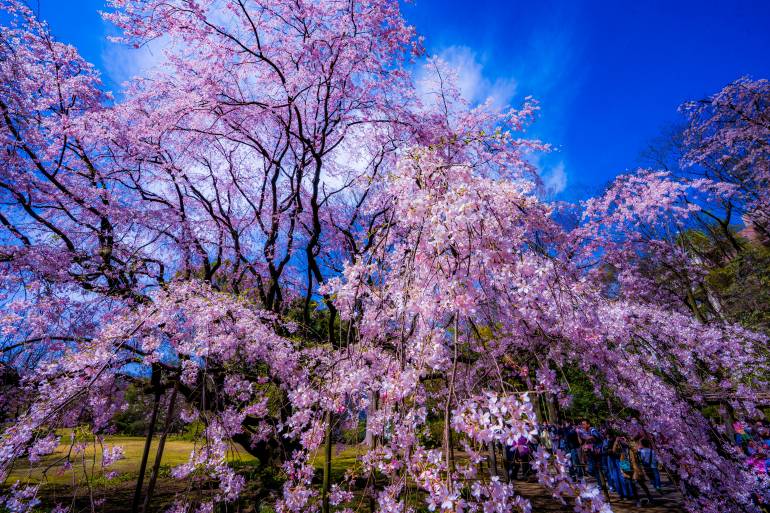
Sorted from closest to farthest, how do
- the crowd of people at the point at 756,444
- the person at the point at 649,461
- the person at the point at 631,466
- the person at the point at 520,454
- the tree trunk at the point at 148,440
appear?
the person at the point at 520,454, the tree trunk at the point at 148,440, the crowd of people at the point at 756,444, the person at the point at 649,461, the person at the point at 631,466

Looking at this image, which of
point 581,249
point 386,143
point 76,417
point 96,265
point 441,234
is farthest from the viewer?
point 386,143

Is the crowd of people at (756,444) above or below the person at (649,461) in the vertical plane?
above

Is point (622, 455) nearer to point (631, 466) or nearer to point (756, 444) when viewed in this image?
point (631, 466)

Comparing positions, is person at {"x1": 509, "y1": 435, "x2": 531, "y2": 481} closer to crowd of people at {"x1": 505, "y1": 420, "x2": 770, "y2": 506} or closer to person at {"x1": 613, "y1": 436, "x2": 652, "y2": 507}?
crowd of people at {"x1": 505, "y1": 420, "x2": 770, "y2": 506}

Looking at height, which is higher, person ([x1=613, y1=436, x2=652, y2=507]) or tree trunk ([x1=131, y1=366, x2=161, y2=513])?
tree trunk ([x1=131, y1=366, x2=161, y2=513])

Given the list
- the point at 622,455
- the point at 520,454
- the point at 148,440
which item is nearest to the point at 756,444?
the point at 622,455

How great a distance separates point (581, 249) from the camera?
25.8ft

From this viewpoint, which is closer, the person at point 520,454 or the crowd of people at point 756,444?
the person at point 520,454

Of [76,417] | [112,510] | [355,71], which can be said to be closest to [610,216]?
[355,71]

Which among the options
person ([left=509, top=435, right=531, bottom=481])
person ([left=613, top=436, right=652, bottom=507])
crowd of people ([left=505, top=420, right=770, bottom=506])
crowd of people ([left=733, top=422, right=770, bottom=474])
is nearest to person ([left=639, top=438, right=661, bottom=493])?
crowd of people ([left=505, top=420, right=770, bottom=506])

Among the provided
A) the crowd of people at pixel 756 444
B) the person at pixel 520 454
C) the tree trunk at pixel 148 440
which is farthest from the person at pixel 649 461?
the tree trunk at pixel 148 440

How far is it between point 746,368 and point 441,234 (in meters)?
7.93

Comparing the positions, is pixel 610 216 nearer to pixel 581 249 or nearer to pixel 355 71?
pixel 581 249

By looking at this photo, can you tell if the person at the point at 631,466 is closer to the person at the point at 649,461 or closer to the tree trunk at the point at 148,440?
the person at the point at 649,461
